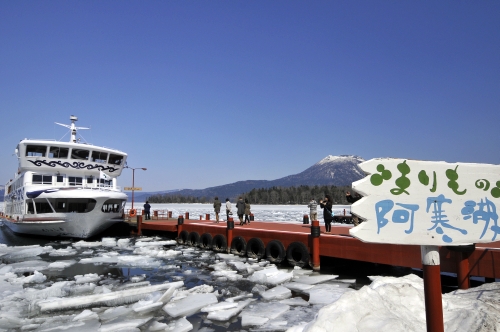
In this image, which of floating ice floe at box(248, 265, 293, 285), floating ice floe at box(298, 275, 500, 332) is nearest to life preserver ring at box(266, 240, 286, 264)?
floating ice floe at box(248, 265, 293, 285)

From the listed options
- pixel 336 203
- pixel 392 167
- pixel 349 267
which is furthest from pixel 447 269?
pixel 336 203

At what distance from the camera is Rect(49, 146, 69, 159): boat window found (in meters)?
23.6

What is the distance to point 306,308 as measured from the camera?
782 centimetres

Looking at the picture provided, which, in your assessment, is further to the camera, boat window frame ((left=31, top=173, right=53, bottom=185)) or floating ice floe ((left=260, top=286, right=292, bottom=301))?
boat window frame ((left=31, top=173, right=53, bottom=185))

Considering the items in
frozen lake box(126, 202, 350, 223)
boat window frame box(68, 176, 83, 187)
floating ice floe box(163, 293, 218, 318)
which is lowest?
frozen lake box(126, 202, 350, 223)

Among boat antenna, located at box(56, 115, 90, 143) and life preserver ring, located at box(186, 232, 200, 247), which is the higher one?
boat antenna, located at box(56, 115, 90, 143)

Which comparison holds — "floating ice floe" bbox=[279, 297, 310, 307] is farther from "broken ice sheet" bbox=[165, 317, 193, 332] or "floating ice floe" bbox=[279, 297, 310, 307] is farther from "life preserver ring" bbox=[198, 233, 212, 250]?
"life preserver ring" bbox=[198, 233, 212, 250]

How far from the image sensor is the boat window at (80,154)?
79.5 feet

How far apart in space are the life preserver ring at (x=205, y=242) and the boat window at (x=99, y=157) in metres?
12.4

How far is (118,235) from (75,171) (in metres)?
5.91

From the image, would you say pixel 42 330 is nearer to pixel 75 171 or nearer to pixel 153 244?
pixel 153 244

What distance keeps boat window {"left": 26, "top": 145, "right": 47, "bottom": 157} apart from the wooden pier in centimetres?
1145

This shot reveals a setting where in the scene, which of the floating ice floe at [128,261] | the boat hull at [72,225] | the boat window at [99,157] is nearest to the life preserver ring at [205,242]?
the floating ice floe at [128,261]

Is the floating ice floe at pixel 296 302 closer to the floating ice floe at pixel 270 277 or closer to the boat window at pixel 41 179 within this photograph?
the floating ice floe at pixel 270 277
